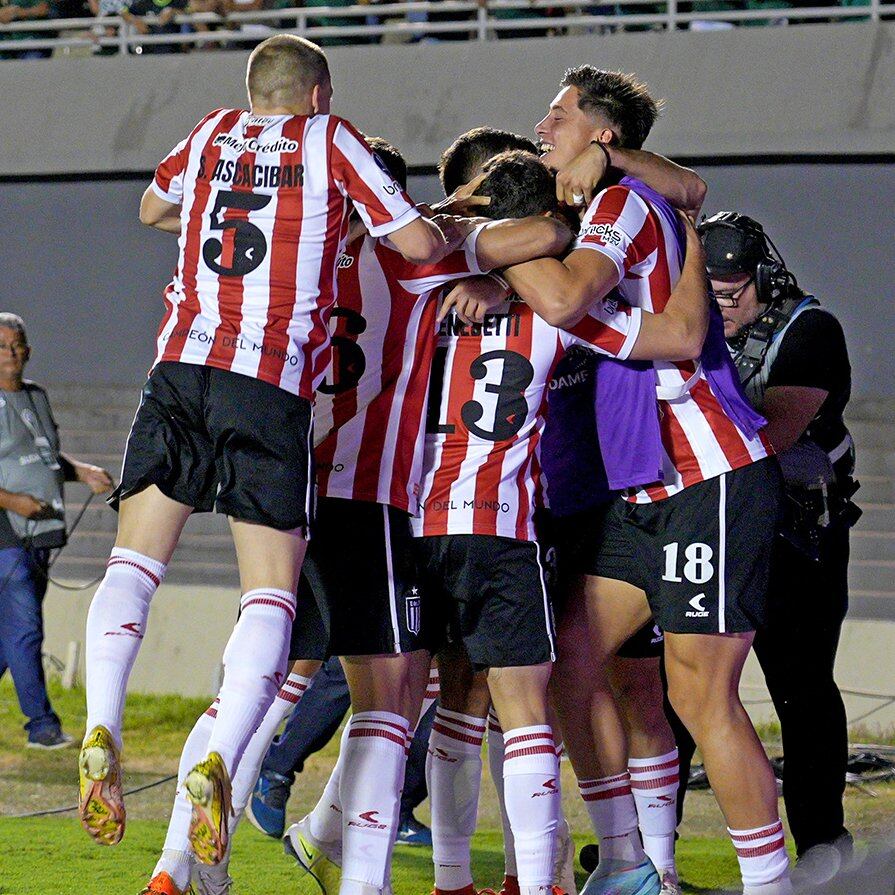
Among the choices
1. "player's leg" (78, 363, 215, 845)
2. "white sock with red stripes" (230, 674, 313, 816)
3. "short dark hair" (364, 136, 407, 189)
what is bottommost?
"white sock with red stripes" (230, 674, 313, 816)

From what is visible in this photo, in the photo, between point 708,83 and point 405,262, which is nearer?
point 405,262

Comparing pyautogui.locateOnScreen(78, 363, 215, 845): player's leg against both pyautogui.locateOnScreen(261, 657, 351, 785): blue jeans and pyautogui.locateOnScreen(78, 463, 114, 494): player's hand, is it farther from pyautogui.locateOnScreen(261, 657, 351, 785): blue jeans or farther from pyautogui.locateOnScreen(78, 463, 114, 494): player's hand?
pyautogui.locateOnScreen(78, 463, 114, 494): player's hand

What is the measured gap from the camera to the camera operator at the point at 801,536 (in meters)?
4.45

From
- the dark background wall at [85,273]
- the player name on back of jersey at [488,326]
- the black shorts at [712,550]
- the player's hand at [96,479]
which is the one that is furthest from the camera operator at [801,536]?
the dark background wall at [85,273]

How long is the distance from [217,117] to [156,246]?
34.4 ft

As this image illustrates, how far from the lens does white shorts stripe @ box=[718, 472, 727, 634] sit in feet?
12.3

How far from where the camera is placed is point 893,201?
37.9 ft

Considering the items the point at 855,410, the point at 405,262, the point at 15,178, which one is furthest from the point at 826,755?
the point at 15,178

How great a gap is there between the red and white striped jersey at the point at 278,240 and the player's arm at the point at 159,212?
27 cm

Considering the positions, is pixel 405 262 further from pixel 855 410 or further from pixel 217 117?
pixel 855 410

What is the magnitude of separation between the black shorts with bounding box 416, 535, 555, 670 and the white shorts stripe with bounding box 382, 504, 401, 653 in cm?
13

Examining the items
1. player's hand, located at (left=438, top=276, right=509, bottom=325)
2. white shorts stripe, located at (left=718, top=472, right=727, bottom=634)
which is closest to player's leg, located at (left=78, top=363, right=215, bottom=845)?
player's hand, located at (left=438, top=276, right=509, bottom=325)

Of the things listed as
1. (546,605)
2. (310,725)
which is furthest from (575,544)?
(310,725)

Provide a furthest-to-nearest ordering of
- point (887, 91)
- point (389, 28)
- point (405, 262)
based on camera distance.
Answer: point (389, 28), point (887, 91), point (405, 262)
